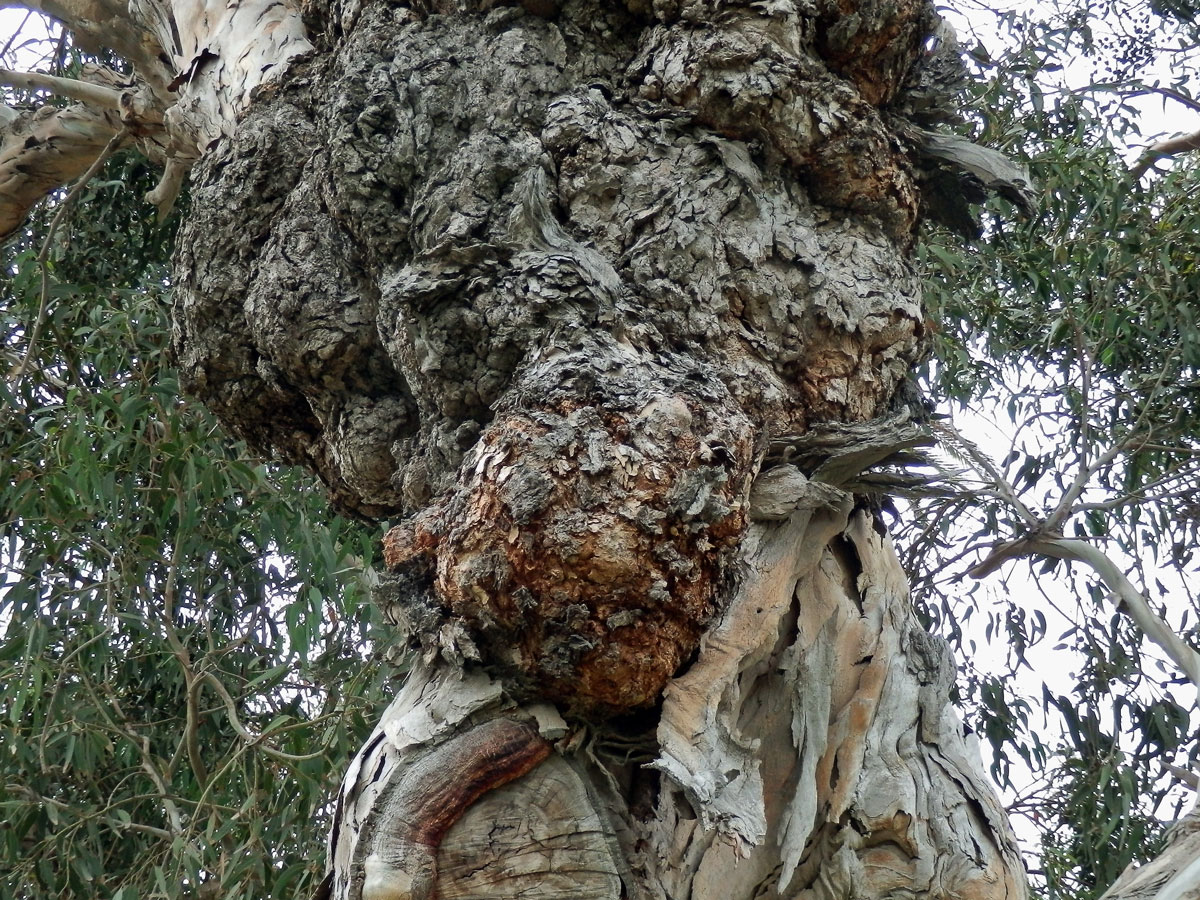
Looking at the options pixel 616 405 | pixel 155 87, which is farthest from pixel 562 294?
pixel 155 87

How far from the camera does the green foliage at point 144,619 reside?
3.12 metres

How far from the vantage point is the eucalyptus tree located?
3.78ft

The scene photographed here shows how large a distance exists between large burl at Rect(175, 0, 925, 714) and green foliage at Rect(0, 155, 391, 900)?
154 cm

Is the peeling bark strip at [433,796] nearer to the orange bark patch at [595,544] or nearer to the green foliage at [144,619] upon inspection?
the orange bark patch at [595,544]

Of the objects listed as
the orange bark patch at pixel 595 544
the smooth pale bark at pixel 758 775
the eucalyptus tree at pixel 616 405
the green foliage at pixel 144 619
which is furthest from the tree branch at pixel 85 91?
the smooth pale bark at pixel 758 775

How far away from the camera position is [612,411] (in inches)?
46.8

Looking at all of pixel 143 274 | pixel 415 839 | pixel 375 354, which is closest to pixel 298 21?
pixel 375 354

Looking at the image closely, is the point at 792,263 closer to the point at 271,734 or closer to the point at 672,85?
the point at 672,85

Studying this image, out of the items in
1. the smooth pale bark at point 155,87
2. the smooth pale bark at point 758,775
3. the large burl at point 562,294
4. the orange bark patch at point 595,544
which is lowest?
the smooth pale bark at point 758,775

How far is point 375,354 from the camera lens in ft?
4.94

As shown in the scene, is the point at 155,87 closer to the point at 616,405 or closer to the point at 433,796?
the point at 616,405

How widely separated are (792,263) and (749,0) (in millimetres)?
344

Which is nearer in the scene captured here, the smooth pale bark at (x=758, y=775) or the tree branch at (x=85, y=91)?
the smooth pale bark at (x=758, y=775)

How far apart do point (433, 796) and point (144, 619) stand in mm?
2545
